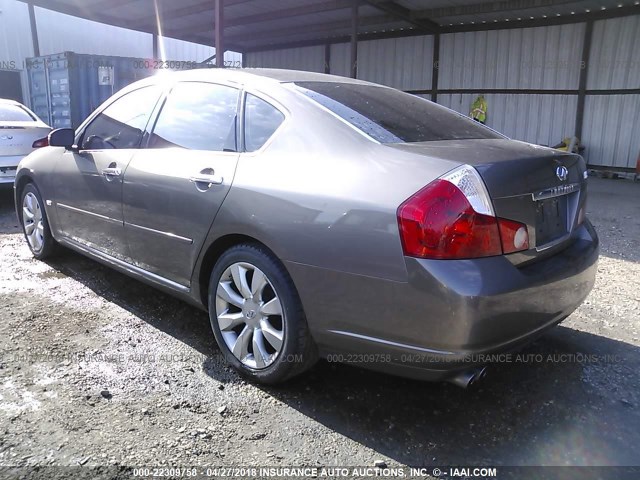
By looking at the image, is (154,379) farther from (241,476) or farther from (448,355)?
(448,355)

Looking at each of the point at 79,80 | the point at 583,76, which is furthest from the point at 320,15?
the point at 583,76

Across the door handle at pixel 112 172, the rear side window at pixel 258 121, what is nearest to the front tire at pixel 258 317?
the rear side window at pixel 258 121

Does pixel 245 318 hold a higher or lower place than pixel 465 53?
lower

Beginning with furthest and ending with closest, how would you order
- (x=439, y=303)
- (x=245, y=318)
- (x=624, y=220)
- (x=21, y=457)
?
(x=624, y=220) < (x=245, y=318) < (x=21, y=457) < (x=439, y=303)

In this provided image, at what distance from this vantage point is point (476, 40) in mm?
13977

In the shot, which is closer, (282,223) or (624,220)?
(282,223)

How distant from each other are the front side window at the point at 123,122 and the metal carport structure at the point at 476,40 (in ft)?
24.1

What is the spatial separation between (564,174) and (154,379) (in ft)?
7.63

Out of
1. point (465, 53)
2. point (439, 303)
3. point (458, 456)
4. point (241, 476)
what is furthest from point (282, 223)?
point (465, 53)

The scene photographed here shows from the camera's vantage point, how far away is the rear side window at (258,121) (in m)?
2.71

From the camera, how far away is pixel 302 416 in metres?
2.47

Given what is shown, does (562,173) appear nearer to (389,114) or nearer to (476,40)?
(389,114)

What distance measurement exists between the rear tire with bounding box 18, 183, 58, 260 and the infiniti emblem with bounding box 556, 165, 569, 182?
399cm

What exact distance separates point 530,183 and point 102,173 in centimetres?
276
